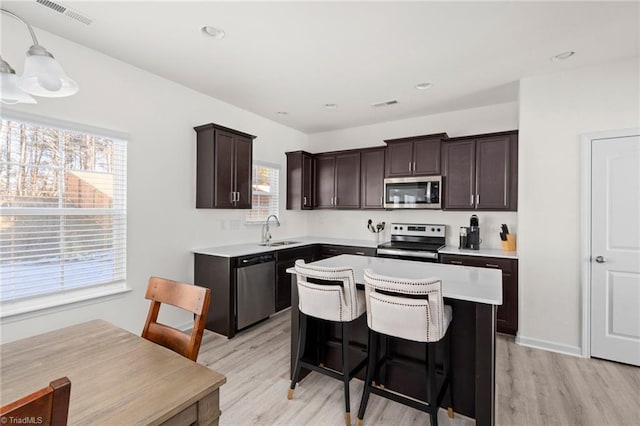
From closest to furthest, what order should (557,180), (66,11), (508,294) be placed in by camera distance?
(66,11), (557,180), (508,294)

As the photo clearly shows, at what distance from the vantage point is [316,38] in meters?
2.52

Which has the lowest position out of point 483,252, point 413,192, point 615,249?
point 483,252

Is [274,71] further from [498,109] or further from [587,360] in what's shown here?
[587,360]

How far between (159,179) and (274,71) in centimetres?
169

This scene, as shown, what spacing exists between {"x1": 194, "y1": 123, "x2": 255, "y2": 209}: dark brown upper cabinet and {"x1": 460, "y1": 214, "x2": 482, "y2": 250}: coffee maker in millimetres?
2986

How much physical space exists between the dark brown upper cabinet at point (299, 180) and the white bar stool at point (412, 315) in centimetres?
333

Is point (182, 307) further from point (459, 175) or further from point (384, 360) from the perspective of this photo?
point (459, 175)

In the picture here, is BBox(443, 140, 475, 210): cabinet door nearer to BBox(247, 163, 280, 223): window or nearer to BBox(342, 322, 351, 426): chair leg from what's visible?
BBox(247, 163, 280, 223): window

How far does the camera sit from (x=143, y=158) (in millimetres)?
3164

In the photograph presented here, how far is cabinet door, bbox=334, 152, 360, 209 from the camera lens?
4.91 m

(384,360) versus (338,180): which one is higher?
(338,180)

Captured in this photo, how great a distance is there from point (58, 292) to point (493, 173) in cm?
472

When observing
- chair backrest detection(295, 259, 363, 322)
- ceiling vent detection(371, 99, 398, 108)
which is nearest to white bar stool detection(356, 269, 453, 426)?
chair backrest detection(295, 259, 363, 322)

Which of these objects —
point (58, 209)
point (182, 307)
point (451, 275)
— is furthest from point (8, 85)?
point (451, 275)
